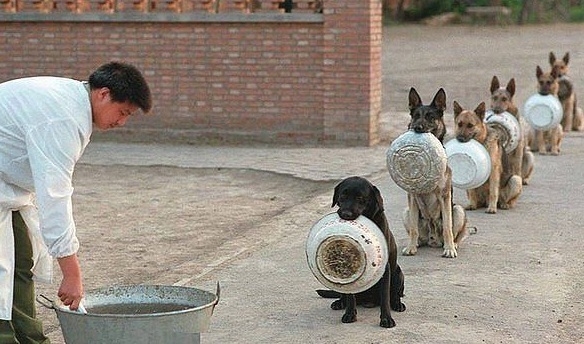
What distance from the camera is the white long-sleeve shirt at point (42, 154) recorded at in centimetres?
524

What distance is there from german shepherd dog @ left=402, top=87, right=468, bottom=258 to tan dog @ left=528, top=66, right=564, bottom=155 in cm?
628

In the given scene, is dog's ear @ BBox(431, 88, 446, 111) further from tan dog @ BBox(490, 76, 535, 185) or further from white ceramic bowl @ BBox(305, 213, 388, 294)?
tan dog @ BBox(490, 76, 535, 185)

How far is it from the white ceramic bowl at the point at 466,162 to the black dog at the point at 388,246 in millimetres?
3187

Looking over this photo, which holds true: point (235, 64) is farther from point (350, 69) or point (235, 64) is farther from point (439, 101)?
point (439, 101)

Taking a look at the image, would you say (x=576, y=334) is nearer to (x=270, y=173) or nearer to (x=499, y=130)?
(x=499, y=130)

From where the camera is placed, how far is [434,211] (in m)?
9.23

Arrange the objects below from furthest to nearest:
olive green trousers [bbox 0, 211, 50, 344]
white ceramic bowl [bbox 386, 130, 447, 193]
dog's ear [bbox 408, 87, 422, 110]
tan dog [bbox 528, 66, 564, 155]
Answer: tan dog [bbox 528, 66, 564, 155] < dog's ear [bbox 408, 87, 422, 110] < white ceramic bowl [bbox 386, 130, 447, 193] < olive green trousers [bbox 0, 211, 50, 344]

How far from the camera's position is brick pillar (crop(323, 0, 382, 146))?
15.6m

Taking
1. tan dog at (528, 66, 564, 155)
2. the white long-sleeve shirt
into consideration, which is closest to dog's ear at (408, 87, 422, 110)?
the white long-sleeve shirt

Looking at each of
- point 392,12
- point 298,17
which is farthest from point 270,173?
point 392,12

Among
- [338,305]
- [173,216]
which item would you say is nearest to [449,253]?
[338,305]

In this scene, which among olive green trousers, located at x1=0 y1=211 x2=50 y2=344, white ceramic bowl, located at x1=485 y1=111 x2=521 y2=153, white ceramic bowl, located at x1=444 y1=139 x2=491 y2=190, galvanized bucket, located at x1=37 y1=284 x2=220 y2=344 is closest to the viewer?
galvanized bucket, located at x1=37 y1=284 x2=220 y2=344

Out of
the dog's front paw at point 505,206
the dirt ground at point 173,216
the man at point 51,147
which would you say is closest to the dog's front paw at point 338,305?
the dirt ground at point 173,216

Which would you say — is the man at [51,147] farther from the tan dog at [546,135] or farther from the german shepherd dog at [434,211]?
the tan dog at [546,135]
